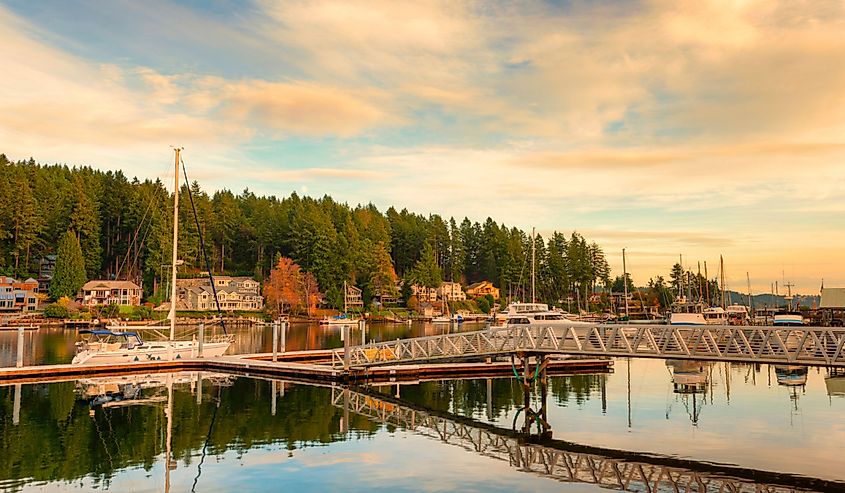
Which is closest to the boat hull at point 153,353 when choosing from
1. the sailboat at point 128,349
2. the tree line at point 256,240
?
the sailboat at point 128,349

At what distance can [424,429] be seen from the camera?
30.3m

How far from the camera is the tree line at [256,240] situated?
426 feet

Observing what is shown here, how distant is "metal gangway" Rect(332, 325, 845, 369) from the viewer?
28295mm

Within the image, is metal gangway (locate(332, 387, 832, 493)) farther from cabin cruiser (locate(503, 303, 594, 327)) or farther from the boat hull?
cabin cruiser (locate(503, 303, 594, 327))

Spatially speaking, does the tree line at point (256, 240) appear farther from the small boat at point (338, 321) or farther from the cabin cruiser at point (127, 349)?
Result: the cabin cruiser at point (127, 349)

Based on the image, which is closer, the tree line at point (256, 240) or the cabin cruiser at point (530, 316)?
the cabin cruiser at point (530, 316)

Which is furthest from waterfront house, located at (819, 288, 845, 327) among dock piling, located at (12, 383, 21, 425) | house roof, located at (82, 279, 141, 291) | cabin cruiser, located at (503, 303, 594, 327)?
house roof, located at (82, 279, 141, 291)

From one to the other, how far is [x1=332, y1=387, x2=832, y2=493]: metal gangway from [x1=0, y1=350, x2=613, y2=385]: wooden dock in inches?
440

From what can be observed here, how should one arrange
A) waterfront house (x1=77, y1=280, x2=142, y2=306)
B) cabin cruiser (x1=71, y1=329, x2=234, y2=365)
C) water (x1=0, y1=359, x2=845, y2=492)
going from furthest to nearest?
waterfront house (x1=77, y1=280, x2=142, y2=306)
cabin cruiser (x1=71, y1=329, x2=234, y2=365)
water (x1=0, y1=359, x2=845, y2=492)

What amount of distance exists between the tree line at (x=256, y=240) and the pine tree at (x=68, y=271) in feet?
27.0

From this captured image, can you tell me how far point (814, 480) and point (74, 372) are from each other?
39.7 meters

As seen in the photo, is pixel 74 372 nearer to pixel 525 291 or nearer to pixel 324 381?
pixel 324 381

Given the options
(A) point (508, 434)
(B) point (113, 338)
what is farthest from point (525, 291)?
(A) point (508, 434)

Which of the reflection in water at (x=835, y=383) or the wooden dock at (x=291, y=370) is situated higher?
the wooden dock at (x=291, y=370)
